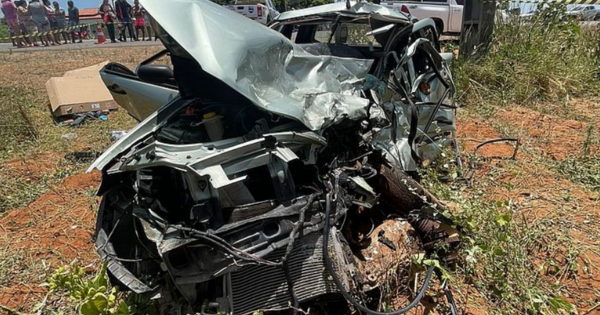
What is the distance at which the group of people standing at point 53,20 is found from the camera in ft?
49.7

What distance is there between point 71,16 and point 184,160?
19.0 metres

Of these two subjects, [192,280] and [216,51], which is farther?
[216,51]

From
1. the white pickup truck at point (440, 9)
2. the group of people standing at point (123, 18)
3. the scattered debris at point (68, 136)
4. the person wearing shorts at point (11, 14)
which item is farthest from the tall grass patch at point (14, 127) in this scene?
the person wearing shorts at point (11, 14)

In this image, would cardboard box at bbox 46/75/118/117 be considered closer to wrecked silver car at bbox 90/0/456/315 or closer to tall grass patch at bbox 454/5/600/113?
wrecked silver car at bbox 90/0/456/315

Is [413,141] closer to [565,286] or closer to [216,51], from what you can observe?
[565,286]

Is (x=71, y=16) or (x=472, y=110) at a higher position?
(x=71, y=16)

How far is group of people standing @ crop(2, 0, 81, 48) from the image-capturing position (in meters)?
14.9

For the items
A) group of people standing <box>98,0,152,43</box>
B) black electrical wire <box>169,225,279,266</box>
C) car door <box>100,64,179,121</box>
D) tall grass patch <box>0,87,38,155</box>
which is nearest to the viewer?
black electrical wire <box>169,225,279,266</box>

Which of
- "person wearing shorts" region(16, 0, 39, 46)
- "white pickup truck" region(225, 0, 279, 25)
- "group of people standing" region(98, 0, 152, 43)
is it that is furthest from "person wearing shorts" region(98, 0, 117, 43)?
"white pickup truck" region(225, 0, 279, 25)

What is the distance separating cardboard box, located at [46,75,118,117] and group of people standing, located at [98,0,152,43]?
9.96 m

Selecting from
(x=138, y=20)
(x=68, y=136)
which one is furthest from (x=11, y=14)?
(x=68, y=136)

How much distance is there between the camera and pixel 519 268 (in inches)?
97.4

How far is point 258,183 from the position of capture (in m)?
2.11

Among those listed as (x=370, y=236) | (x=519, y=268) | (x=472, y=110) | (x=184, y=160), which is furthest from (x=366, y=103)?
(x=472, y=110)
